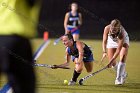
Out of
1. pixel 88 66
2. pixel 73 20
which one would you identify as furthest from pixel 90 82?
pixel 73 20

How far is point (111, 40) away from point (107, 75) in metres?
0.75

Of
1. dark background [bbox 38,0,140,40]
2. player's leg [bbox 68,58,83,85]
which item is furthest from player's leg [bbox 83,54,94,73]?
dark background [bbox 38,0,140,40]

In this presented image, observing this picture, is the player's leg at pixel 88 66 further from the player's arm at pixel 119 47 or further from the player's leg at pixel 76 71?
the player's arm at pixel 119 47

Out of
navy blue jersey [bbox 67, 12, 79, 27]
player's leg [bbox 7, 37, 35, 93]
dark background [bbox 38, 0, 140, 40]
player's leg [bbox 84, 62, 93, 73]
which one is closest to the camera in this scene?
player's leg [bbox 7, 37, 35, 93]

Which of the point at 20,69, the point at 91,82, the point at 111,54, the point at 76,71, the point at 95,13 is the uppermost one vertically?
the point at 20,69

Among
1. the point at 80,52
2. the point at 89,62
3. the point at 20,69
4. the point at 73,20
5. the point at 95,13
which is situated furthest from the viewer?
the point at 95,13

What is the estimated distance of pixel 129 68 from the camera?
8875 millimetres

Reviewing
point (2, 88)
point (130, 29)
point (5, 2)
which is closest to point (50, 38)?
point (130, 29)

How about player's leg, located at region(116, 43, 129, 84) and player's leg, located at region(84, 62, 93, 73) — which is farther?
player's leg, located at region(84, 62, 93, 73)

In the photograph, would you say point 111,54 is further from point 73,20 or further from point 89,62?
point 73,20

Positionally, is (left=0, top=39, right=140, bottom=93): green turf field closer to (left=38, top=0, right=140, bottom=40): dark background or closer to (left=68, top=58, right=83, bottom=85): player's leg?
(left=68, top=58, right=83, bottom=85): player's leg

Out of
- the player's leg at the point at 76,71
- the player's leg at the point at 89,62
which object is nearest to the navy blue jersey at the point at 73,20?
the player's leg at the point at 89,62

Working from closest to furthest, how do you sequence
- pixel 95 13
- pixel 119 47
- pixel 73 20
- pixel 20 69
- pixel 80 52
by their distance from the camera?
pixel 20 69
pixel 80 52
pixel 119 47
pixel 73 20
pixel 95 13

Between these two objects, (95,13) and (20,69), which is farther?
(95,13)
